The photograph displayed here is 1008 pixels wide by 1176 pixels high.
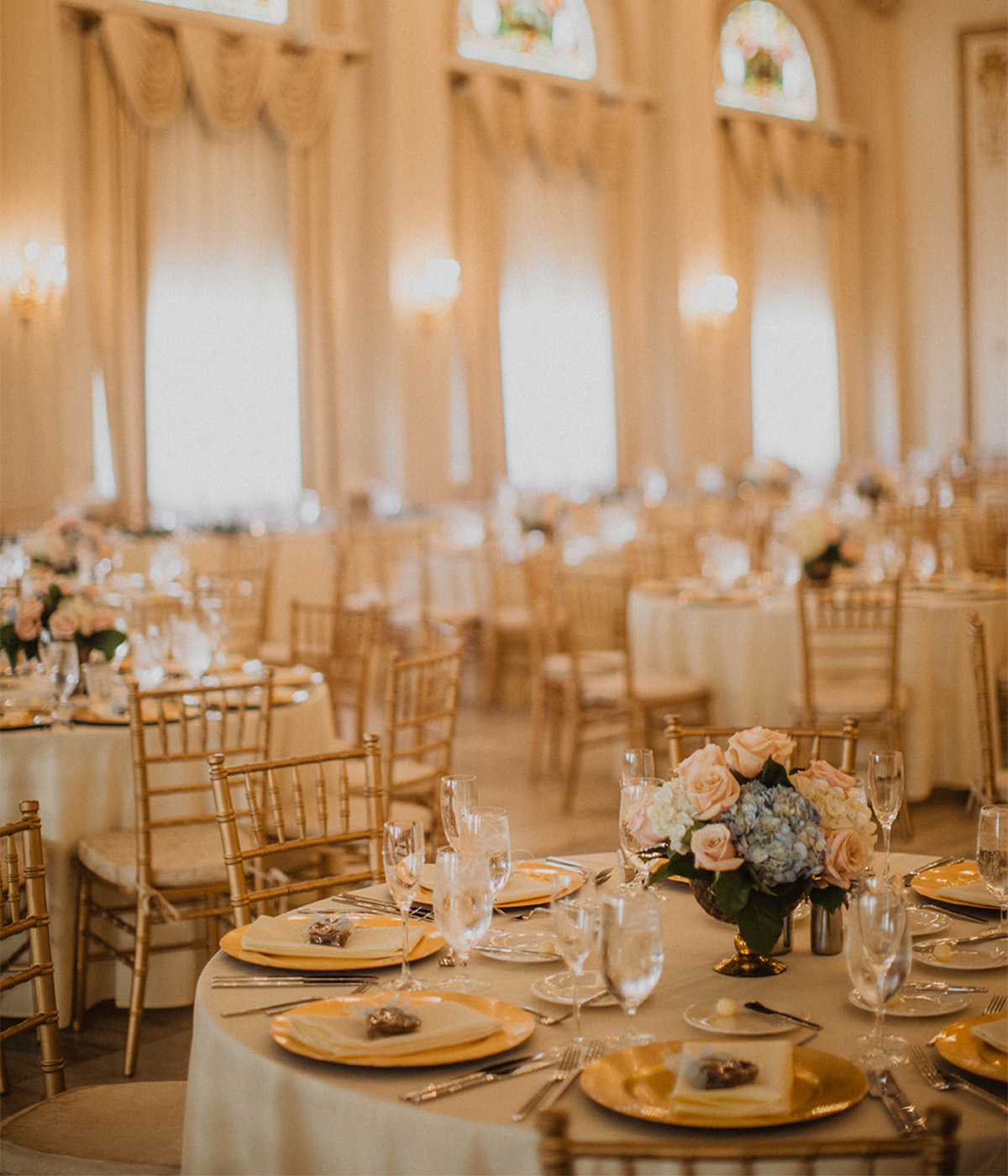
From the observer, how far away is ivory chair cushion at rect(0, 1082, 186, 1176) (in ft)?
6.68

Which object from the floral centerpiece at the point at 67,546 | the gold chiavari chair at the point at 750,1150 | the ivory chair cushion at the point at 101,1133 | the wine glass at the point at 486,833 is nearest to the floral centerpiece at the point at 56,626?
the floral centerpiece at the point at 67,546

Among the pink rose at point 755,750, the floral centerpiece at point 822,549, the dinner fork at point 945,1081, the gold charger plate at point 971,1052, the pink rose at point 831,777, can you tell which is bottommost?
the dinner fork at point 945,1081

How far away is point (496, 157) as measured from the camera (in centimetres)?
1180

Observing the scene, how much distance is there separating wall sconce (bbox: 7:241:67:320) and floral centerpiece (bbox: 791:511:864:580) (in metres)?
5.39

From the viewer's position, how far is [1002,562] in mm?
7938

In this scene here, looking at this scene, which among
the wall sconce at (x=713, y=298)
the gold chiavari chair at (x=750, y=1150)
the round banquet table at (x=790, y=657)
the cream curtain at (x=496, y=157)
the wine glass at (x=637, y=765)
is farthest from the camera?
the wall sconce at (x=713, y=298)

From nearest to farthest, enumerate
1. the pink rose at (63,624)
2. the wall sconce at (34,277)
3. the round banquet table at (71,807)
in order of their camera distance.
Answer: the round banquet table at (71,807)
the pink rose at (63,624)
the wall sconce at (34,277)

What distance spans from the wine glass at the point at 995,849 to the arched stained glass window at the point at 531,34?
10824mm

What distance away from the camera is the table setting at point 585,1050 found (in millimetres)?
1516

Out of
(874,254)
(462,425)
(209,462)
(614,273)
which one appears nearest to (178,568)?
(209,462)

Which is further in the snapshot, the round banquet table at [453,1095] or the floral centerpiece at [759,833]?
the floral centerpiece at [759,833]

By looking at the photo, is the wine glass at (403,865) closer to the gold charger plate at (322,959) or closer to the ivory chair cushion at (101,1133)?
the gold charger plate at (322,959)

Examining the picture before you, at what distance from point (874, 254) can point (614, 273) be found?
4.36m

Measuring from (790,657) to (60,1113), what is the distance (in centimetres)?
419
